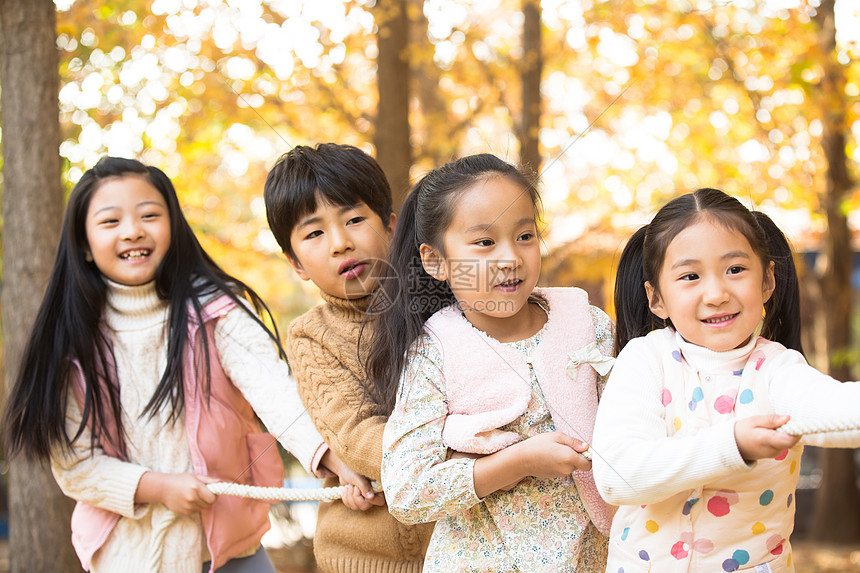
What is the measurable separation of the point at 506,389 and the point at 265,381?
0.80 m

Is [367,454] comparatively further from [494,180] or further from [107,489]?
[107,489]

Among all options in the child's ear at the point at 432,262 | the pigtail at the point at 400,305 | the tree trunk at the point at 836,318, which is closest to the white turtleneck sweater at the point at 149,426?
the pigtail at the point at 400,305

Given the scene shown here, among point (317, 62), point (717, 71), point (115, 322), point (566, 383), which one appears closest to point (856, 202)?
point (717, 71)

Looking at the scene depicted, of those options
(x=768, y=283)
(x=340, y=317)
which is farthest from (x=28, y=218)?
(x=768, y=283)

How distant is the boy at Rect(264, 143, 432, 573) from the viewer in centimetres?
191

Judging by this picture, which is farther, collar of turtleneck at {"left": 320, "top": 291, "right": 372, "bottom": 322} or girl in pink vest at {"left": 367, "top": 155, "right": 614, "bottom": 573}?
collar of turtleneck at {"left": 320, "top": 291, "right": 372, "bottom": 322}

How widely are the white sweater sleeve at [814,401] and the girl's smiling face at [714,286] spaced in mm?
96

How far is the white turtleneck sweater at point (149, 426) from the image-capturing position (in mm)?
2137

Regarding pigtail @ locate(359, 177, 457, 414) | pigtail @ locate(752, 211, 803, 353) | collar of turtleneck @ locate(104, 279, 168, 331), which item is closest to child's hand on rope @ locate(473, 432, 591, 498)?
pigtail @ locate(359, 177, 457, 414)

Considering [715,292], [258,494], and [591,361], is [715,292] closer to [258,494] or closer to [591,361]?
[591,361]

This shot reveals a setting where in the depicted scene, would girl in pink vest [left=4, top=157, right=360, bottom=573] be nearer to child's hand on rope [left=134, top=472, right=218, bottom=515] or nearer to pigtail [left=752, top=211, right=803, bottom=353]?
child's hand on rope [left=134, top=472, right=218, bottom=515]

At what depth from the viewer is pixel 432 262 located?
5.97 ft

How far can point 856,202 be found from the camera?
5516 mm

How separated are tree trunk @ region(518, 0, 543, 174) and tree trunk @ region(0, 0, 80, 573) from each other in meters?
3.12
